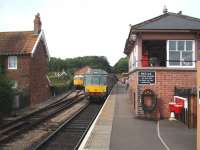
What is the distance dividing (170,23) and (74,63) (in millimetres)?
132140

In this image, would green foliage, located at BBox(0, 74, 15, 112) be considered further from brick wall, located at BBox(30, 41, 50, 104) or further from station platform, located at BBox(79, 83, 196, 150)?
brick wall, located at BBox(30, 41, 50, 104)

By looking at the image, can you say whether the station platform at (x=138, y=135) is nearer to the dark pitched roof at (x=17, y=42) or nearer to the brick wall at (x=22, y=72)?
the brick wall at (x=22, y=72)

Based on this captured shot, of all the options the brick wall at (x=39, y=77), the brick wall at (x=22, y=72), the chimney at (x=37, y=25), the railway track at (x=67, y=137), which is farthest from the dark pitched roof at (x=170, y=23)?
the chimney at (x=37, y=25)

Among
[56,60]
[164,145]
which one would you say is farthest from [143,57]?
[56,60]

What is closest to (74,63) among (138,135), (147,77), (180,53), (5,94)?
(5,94)

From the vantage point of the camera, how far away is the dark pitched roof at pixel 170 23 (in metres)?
21.8

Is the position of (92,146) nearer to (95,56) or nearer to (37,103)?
(37,103)

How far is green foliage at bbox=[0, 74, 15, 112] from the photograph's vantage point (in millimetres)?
25766

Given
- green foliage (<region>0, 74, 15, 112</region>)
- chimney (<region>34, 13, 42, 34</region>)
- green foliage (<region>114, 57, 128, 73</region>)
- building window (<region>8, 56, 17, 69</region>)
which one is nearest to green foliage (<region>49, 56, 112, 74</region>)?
green foliage (<region>114, 57, 128, 73</region>)

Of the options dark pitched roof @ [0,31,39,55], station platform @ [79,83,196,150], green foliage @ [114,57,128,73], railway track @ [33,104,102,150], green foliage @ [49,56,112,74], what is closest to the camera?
station platform @ [79,83,196,150]

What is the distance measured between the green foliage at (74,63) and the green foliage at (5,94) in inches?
3819

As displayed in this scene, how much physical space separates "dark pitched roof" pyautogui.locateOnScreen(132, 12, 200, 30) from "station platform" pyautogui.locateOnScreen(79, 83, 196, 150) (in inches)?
191

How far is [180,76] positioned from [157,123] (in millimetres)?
3219

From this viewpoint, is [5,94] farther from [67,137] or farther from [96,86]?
[96,86]
